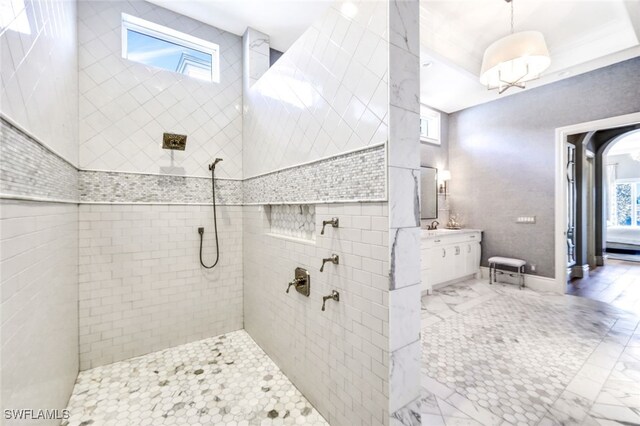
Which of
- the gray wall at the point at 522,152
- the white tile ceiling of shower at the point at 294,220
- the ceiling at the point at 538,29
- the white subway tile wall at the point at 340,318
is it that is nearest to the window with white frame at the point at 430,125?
the gray wall at the point at 522,152

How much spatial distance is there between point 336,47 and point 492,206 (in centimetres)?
416

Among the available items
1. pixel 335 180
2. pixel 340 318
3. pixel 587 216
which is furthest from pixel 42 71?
pixel 587 216

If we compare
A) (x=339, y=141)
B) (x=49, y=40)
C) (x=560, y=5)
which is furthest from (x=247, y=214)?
(x=560, y=5)

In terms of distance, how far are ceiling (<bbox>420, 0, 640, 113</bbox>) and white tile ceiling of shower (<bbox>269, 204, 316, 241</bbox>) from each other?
2.42m

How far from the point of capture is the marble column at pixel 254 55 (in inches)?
106

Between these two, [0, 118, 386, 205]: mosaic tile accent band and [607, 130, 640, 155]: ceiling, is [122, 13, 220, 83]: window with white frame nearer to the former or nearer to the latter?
[0, 118, 386, 205]: mosaic tile accent band

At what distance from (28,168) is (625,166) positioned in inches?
513

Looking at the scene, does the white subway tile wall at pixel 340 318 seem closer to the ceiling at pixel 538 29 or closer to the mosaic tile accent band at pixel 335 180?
the mosaic tile accent band at pixel 335 180

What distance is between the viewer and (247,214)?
8.98ft

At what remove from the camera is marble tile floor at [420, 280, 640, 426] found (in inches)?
62.9

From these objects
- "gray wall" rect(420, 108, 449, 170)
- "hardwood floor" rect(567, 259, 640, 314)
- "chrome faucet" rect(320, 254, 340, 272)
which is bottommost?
"hardwood floor" rect(567, 259, 640, 314)

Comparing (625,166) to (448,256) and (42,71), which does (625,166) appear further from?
(42,71)

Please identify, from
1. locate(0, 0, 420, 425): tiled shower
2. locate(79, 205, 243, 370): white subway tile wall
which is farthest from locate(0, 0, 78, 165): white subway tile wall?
locate(79, 205, 243, 370): white subway tile wall

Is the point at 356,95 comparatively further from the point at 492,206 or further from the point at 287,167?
the point at 492,206
